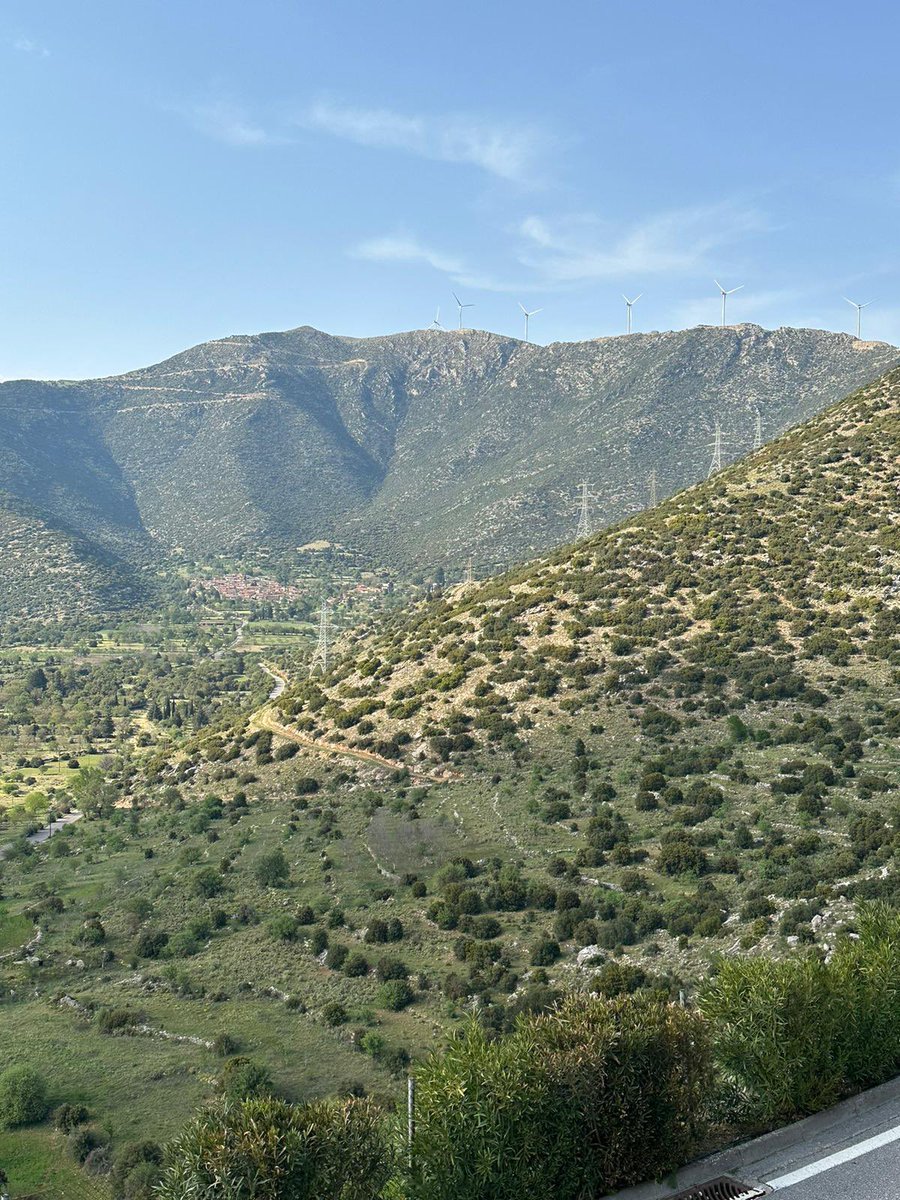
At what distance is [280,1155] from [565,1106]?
352 centimetres

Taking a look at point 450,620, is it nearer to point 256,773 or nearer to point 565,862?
point 256,773

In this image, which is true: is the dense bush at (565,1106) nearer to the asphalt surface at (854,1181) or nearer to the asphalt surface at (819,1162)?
the asphalt surface at (819,1162)

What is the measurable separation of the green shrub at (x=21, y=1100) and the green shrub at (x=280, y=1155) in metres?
16.0

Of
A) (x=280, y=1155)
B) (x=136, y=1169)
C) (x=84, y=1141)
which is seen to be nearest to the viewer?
(x=280, y=1155)

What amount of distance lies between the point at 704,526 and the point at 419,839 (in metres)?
34.3


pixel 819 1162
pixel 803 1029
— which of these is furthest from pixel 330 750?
pixel 819 1162

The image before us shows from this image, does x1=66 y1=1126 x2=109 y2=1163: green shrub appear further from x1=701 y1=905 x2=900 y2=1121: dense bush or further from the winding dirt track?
the winding dirt track

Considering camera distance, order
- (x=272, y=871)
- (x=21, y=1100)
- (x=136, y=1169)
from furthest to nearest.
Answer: (x=272, y=871), (x=21, y=1100), (x=136, y=1169)

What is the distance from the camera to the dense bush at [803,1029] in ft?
43.1

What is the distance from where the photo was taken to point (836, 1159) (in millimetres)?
12039

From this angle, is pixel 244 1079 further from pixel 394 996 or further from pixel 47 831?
pixel 47 831

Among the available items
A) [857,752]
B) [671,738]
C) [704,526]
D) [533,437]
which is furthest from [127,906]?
[533,437]

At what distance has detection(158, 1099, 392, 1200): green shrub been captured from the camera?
1050cm

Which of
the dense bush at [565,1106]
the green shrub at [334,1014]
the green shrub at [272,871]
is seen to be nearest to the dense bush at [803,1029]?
the dense bush at [565,1106]
